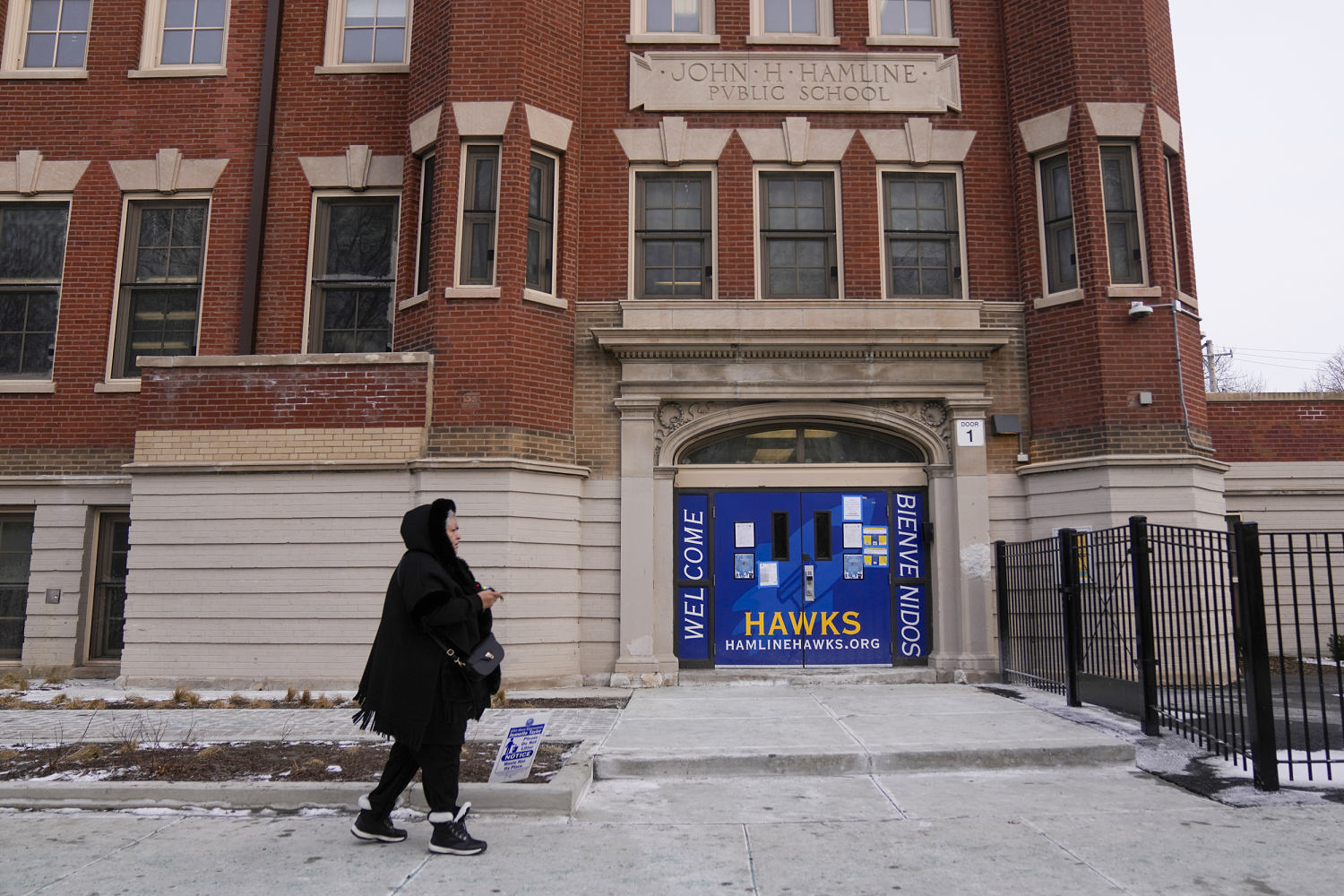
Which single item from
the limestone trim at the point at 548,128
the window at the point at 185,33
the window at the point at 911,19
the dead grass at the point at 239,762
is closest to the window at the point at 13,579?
the dead grass at the point at 239,762

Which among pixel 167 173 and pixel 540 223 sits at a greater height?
pixel 167 173

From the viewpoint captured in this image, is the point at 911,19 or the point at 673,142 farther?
the point at 911,19

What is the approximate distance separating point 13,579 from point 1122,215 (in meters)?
14.7

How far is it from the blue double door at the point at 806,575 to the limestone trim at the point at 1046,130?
15.7 feet

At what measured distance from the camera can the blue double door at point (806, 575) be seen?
1119 cm

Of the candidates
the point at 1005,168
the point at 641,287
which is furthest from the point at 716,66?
the point at 1005,168

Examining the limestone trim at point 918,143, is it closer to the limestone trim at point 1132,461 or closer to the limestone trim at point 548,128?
the limestone trim at point 548,128

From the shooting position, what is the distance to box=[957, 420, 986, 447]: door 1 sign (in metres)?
11.3

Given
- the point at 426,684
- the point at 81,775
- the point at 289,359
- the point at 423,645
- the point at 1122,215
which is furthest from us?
the point at 1122,215

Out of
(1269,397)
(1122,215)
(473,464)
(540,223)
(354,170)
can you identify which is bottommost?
(473,464)

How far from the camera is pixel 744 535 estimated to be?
11.3m

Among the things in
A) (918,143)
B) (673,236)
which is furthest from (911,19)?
(673,236)

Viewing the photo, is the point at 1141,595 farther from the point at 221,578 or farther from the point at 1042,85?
the point at 221,578

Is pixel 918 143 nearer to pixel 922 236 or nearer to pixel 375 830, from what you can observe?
pixel 922 236
